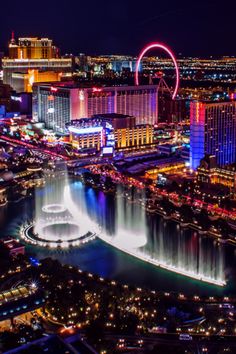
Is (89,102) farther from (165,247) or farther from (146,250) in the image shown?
(146,250)

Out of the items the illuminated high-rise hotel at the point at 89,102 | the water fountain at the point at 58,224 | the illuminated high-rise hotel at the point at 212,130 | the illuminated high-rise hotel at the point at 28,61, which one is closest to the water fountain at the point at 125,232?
the water fountain at the point at 58,224

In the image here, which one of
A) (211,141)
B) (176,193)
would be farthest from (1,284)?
(211,141)

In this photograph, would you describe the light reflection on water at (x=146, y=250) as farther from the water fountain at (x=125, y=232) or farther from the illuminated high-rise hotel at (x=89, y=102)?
the illuminated high-rise hotel at (x=89, y=102)

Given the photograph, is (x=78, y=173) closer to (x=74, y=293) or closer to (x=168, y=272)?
(x=168, y=272)

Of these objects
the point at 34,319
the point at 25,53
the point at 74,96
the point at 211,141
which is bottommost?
the point at 34,319

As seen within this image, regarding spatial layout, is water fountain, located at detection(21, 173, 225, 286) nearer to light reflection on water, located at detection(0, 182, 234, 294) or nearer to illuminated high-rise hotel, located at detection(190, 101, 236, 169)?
light reflection on water, located at detection(0, 182, 234, 294)

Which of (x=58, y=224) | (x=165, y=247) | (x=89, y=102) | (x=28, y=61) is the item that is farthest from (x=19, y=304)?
(x=28, y=61)
